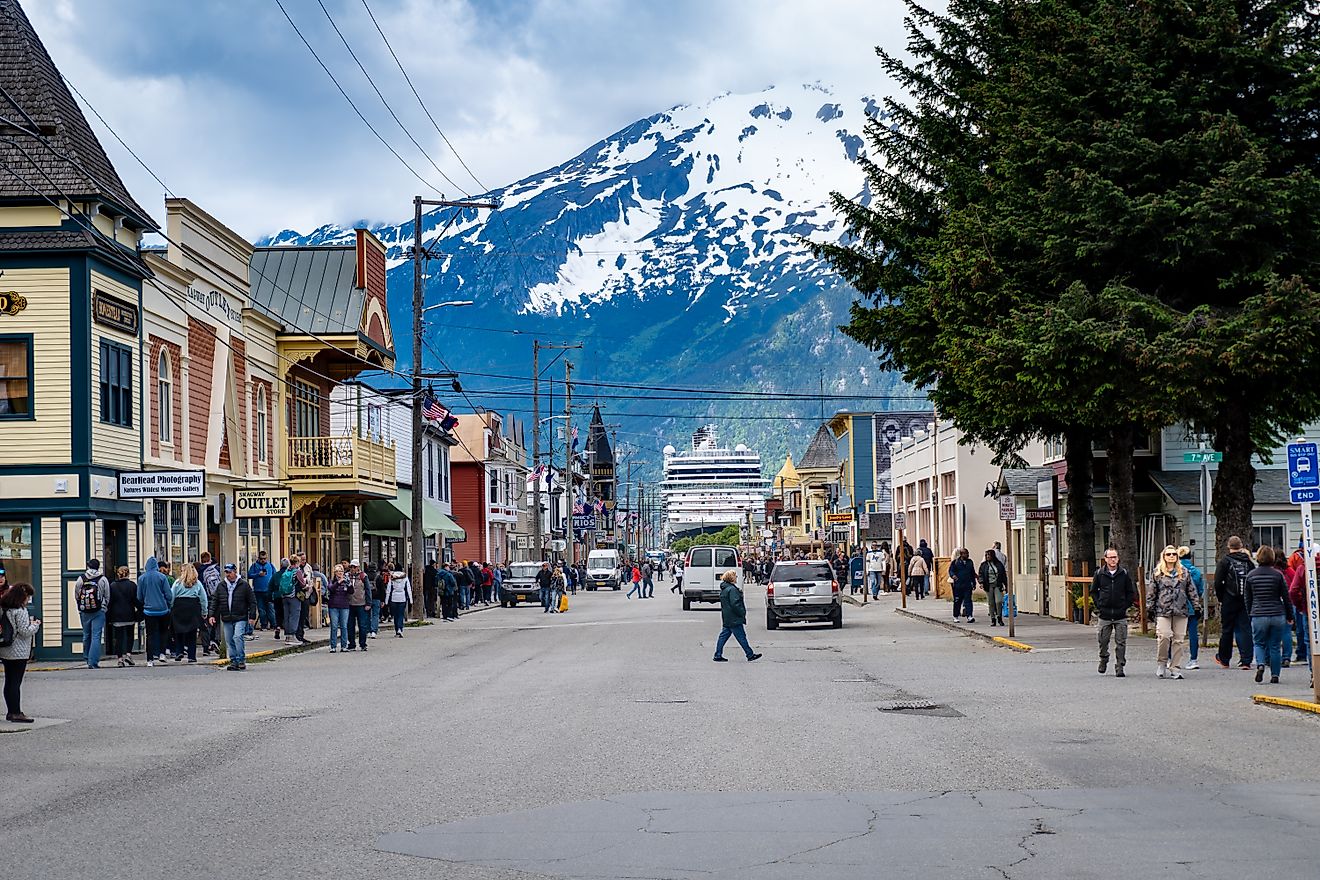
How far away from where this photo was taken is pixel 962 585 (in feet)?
129

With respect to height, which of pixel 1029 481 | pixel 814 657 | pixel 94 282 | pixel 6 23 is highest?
pixel 6 23

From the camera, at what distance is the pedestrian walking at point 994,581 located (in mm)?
35188

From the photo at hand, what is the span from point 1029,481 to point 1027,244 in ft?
44.9

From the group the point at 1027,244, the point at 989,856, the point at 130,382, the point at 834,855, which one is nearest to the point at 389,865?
the point at 834,855

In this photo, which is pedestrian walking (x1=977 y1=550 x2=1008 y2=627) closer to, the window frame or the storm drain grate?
the storm drain grate

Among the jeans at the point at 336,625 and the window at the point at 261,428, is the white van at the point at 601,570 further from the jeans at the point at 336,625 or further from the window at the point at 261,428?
the jeans at the point at 336,625

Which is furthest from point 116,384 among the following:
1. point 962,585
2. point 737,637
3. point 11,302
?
point 962,585

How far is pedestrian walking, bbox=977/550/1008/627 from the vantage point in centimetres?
3519

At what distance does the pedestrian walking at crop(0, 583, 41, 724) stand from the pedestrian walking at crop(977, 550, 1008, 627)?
22.5m

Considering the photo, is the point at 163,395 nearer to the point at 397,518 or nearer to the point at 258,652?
the point at 258,652

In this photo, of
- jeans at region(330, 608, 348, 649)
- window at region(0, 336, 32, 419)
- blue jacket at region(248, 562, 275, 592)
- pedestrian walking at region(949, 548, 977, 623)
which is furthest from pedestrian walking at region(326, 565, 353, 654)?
pedestrian walking at region(949, 548, 977, 623)

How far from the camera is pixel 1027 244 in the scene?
28734 mm

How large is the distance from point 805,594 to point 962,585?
4.35 meters

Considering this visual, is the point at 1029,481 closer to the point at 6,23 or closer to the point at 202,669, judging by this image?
the point at 202,669
